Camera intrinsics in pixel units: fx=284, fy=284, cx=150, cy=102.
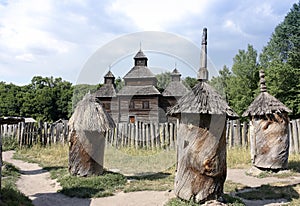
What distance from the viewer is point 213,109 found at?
5152 millimetres

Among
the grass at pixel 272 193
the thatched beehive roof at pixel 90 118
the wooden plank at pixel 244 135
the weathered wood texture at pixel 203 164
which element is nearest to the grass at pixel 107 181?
the thatched beehive roof at pixel 90 118

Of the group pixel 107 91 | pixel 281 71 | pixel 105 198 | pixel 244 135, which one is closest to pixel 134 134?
pixel 244 135

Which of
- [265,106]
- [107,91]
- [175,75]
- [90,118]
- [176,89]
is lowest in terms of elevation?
[90,118]

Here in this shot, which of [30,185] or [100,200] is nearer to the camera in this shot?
[100,200]

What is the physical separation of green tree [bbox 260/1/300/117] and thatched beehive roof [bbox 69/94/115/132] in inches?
809

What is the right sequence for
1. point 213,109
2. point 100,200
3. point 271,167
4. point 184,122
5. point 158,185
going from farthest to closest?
1. point 271,167
2. point 158,185
3. point 100,200
4. point 184,122
5. point 213,109

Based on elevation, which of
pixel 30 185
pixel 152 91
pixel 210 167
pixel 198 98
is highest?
pixel 152 91

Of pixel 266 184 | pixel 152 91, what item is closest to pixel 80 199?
pixel 266 184

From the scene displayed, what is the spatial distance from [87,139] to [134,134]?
671 cm

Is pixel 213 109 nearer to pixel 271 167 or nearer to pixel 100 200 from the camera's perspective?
pixel 100 200

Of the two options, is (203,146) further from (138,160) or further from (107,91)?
(107,91)

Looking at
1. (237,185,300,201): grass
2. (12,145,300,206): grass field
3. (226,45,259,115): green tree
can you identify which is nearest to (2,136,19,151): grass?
(12,145,300,206): grass field

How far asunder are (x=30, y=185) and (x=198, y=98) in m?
5.37

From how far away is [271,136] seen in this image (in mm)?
8805
